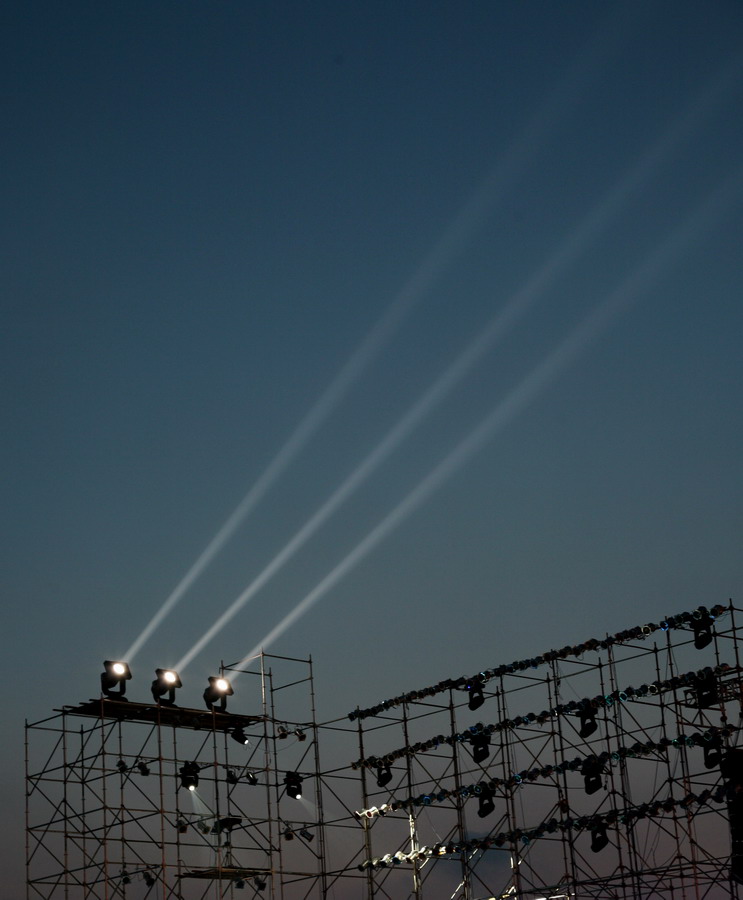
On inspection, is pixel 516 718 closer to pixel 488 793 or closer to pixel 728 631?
pixel 488 793

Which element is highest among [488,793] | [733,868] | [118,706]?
[118,706]

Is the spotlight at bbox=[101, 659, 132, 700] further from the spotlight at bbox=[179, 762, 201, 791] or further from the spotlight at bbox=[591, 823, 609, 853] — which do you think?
Answer: the spotlight at bbox=[591, 823, 609, 853]

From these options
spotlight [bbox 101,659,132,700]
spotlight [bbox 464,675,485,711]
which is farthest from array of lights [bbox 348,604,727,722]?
spotlight [bbox 101,659,132,700]

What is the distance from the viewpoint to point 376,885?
3134 cm

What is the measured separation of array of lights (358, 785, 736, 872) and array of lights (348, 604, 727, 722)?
8.66 feet

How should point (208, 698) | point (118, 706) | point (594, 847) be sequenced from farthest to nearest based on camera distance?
point (208, 698) → point (118, 706) → point (594, 847)

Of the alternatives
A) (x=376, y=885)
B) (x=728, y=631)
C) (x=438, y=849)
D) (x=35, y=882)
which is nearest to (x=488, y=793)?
(x=438, y=849)

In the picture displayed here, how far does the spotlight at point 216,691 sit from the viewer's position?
30.1 meters

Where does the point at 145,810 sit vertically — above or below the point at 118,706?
below

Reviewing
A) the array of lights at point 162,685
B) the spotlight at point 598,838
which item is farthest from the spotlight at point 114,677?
the spotlight at point 598,838

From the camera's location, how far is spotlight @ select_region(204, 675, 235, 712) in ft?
98.9

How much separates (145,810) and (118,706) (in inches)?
88.3

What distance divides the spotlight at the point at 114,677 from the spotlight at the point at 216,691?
7.53 ft

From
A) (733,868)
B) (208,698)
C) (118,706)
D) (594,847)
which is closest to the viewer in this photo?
(733,868)
